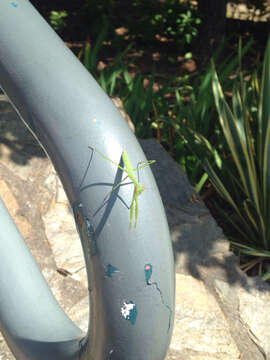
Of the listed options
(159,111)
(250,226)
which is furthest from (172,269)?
(159,111)

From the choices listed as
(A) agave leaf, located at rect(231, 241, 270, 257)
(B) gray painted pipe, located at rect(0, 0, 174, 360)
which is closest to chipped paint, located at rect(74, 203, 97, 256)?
(B) gray painted pipe, located at rect(0, 0, 174, 360)

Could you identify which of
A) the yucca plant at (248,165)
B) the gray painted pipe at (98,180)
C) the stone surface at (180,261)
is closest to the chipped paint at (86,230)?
the gray painted pipe at (98,180)

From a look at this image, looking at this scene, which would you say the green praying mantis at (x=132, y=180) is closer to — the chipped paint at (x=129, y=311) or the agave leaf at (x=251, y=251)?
the chipped paint at (x=129, y=311)

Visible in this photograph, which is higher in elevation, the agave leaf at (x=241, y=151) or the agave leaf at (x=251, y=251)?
the agave leaf at (x=241, y=151)

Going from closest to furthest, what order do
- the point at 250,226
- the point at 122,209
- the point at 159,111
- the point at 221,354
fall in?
the point at 122,209, the point at 221,354, the point at 250,226, the point at 159,111

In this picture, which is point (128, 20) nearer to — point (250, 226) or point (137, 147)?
point (250, 226)


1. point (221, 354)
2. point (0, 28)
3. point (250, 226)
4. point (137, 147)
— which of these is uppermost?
point (0, 28)

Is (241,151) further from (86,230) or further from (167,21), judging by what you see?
(167,21)
